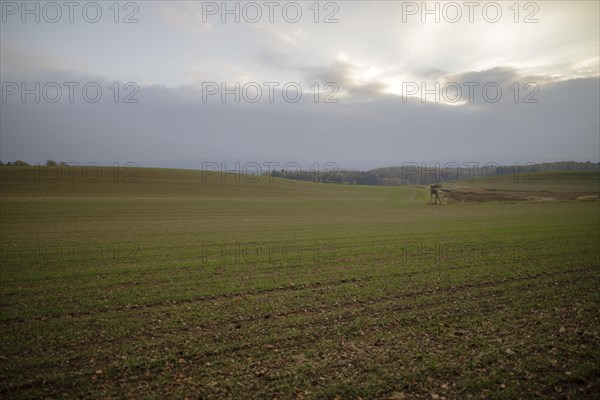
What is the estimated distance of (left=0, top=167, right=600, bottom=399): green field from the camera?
254 inches

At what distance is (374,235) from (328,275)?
10.6 m

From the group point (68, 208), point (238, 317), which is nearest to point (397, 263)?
point (238, 317)

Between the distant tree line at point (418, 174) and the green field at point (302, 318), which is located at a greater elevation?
the distant tree line at point (418, 174)

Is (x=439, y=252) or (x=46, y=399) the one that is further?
(x=439, y=252)

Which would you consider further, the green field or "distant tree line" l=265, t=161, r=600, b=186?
"distant tree line" l=265, t=161, r=600, b=186

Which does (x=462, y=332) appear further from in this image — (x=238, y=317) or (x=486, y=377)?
(x=238, y=317)

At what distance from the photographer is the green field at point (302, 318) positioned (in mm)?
6461

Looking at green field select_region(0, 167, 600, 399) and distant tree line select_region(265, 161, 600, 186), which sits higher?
distant tree line select_region(265, 161, 600, 186)

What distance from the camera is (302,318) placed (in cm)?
931

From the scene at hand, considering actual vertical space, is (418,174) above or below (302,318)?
above

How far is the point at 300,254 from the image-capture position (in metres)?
17.3

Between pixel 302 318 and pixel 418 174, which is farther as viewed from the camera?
pixel 418 174

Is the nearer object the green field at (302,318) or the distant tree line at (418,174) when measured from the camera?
the green field at (302,318)

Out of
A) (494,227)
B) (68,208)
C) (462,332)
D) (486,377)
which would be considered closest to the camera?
(486,377)
